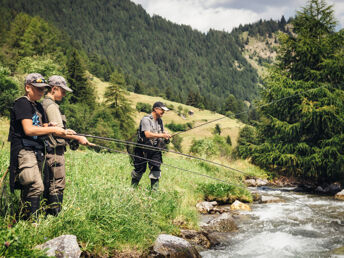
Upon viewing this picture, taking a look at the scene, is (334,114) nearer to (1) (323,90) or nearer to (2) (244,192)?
(1) (323,90)

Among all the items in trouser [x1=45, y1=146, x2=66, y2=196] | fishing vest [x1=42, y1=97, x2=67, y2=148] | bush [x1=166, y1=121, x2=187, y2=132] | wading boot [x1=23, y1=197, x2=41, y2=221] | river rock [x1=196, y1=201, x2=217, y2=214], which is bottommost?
bush [x1=166, y1=121, x2=187, y2=132]

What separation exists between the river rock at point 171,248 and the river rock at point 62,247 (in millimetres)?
1458

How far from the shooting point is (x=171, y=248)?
4.71m

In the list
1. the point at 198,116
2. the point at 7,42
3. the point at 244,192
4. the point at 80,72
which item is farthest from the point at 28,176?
the point at 198,116

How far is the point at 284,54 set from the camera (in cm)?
1903

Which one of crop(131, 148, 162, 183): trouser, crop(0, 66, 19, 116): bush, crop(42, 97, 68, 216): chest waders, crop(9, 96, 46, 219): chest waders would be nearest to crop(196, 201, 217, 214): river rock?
crop(131, 148, 162, 183): trouser

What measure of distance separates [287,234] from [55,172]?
556cm

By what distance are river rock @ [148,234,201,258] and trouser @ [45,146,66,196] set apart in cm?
→ 172

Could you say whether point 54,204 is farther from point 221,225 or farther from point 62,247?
point 221,225

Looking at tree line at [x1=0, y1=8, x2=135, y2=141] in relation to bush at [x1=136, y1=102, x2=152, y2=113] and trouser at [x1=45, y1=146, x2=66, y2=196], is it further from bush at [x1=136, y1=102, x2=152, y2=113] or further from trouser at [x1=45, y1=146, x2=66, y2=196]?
bush at [x1=136, y1=102, x2=152, y2=113]

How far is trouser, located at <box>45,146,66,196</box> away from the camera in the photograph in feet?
14.5

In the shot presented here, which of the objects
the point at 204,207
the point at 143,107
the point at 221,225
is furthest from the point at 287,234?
the point at 143,107

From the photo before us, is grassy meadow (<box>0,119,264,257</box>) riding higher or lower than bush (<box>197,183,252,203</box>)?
higher

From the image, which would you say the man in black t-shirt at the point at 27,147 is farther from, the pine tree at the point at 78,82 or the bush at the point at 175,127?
the bush at the point at 175,127
